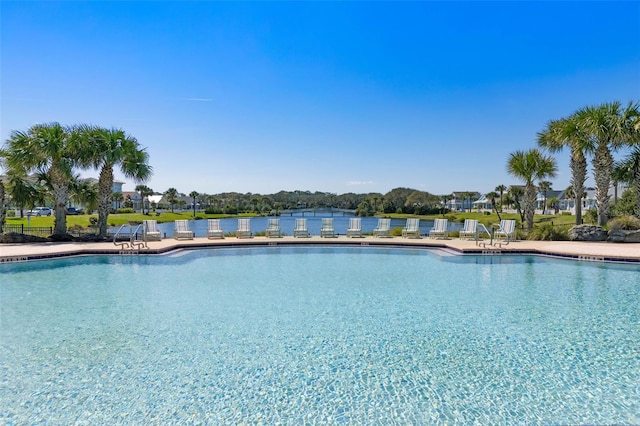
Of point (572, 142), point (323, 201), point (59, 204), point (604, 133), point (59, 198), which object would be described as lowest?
point (59, 204)

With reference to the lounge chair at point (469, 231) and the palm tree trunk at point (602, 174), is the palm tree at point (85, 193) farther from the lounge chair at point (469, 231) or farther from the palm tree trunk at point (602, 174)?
the palm tree trunk at point (602, 174)

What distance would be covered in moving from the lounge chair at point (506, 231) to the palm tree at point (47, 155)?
17.6 meters

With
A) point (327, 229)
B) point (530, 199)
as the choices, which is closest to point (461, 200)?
point (530, 199)

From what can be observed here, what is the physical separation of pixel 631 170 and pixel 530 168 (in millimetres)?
4351

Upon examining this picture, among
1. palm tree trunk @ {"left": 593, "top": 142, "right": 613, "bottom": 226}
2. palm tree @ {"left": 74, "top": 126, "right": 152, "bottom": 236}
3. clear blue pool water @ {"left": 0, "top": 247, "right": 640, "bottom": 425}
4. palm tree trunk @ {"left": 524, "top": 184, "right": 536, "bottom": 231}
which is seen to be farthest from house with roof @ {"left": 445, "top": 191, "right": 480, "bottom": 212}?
clear blue pool water @ {"left": 0, "top": 247, "right": 640, "bottom": 425}

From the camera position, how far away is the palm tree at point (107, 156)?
50.1ft

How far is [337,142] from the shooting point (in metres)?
28.9

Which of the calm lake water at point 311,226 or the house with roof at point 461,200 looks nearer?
the calm lake water at point 311,226

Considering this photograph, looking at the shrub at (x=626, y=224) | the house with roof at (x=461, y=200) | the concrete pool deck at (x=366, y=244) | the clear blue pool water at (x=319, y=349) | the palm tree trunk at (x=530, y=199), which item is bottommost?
the clear blue pool water at (x=319, y=349)

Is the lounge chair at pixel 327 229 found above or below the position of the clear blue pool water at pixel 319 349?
above

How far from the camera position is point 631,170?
17.1m

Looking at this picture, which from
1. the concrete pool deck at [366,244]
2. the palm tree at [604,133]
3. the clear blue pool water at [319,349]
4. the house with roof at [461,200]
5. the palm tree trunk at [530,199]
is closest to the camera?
the clear blue pool water at [319,349]

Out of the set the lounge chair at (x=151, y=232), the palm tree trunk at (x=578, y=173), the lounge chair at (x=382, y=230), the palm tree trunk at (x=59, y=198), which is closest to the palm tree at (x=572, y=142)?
the palm tree trunk at (x=578, y=173)

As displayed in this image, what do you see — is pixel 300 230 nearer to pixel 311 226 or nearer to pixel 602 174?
pixel 602 174
